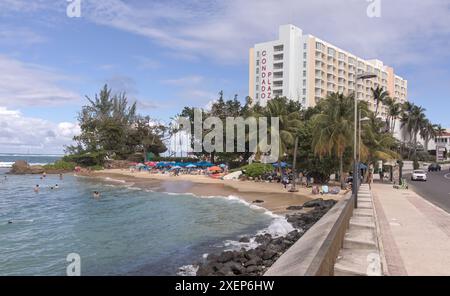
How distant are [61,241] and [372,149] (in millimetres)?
32222

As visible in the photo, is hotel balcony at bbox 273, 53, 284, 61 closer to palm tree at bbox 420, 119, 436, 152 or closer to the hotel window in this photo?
the hotel window

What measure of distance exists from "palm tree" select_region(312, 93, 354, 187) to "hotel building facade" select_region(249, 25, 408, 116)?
58.7 m

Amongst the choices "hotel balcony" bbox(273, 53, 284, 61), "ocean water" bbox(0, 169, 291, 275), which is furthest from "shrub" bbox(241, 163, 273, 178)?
"hotel balcony" bbox(273, 53, 284, 61)

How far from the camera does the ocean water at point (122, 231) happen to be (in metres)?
14.9

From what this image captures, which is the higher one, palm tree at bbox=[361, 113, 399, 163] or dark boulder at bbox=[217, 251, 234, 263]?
palm tree at bbox=[361, 113, 399, 163]

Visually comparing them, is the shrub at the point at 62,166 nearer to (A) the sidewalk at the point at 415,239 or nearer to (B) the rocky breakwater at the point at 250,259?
(B) the rocky breakwater at the point at 250,259

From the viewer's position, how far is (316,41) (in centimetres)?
9694

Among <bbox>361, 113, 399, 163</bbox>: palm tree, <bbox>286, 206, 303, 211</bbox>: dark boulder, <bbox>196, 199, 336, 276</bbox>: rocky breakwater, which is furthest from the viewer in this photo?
<bbox>361, 113, 399, 163</bbox>: palm tree

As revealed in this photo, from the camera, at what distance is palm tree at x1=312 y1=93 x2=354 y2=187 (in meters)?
33.5

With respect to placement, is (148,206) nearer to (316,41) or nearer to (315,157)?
(315,157)

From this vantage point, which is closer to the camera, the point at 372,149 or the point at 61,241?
the point at 61,241
